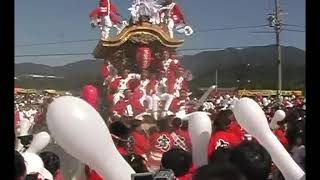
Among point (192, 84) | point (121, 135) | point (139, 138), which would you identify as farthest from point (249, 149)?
point (192, 84)

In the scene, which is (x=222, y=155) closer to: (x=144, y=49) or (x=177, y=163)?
(x=177, y=163)

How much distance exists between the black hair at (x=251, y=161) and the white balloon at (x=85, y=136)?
1.15ft

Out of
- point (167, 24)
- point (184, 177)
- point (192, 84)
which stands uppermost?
point (167, 24)

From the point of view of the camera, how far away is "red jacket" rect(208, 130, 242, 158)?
228cm

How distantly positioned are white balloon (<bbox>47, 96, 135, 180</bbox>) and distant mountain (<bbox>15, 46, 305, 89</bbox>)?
15.1ft

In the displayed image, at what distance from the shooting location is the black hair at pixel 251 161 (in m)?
1.78

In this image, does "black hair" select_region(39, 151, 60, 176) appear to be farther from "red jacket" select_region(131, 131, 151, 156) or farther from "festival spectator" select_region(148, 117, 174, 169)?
"festival spectator" select_region(148, 117, 174, 169)

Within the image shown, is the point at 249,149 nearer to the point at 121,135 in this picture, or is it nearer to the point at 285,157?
the point at 285,157

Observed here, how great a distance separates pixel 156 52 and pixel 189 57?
760 mm

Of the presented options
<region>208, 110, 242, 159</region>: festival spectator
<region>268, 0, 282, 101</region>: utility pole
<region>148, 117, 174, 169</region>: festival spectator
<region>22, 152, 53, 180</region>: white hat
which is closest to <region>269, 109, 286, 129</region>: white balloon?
<region>208, 110, 242, 159</region>: festival spectator


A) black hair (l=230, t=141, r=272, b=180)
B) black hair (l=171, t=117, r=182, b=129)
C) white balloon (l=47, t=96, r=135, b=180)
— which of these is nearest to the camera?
white balloon (l=47, t=96, r=135, b=180)

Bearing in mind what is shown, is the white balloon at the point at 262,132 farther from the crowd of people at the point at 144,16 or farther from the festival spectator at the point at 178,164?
the crowd of people at the point at 144,16
